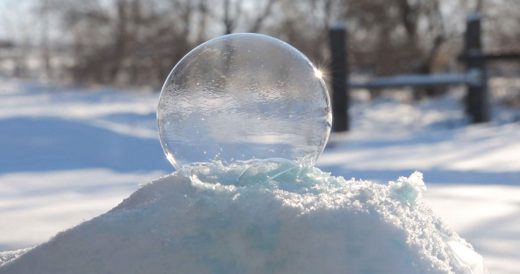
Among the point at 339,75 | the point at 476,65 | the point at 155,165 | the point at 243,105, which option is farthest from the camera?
the point at 476,65

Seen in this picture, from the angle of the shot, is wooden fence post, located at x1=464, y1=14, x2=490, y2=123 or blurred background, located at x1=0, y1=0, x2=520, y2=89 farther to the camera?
blurred background, located at x1=0, y1=0, x2=520, y2=89

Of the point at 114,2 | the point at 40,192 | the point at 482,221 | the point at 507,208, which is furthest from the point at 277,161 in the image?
A: the point at 114,2

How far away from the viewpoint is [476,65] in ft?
33.3

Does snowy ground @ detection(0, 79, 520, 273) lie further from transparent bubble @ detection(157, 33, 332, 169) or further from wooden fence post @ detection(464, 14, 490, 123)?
transparent bubble @ detection(157, 33, 332, 169)

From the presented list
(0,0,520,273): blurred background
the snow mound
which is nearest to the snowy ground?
(0,0,520,273): blurred background

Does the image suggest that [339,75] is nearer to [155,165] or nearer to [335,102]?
[335,102]

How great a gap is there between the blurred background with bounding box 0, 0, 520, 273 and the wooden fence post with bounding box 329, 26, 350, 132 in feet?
0.16

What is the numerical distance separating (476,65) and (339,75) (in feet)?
6.22

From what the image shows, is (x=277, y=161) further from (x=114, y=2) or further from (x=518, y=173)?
(x=114, y=2)

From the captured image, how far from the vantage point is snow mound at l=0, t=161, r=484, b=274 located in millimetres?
2207

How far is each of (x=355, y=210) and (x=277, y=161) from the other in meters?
0.50

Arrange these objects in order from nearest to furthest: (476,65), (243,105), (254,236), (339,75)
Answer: (254,236) → (243,105) → (339,75) → (476,65)

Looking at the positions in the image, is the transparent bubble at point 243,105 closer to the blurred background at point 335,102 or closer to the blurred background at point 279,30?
the blurred background at point 335,102

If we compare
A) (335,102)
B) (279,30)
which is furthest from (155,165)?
(279,30)
